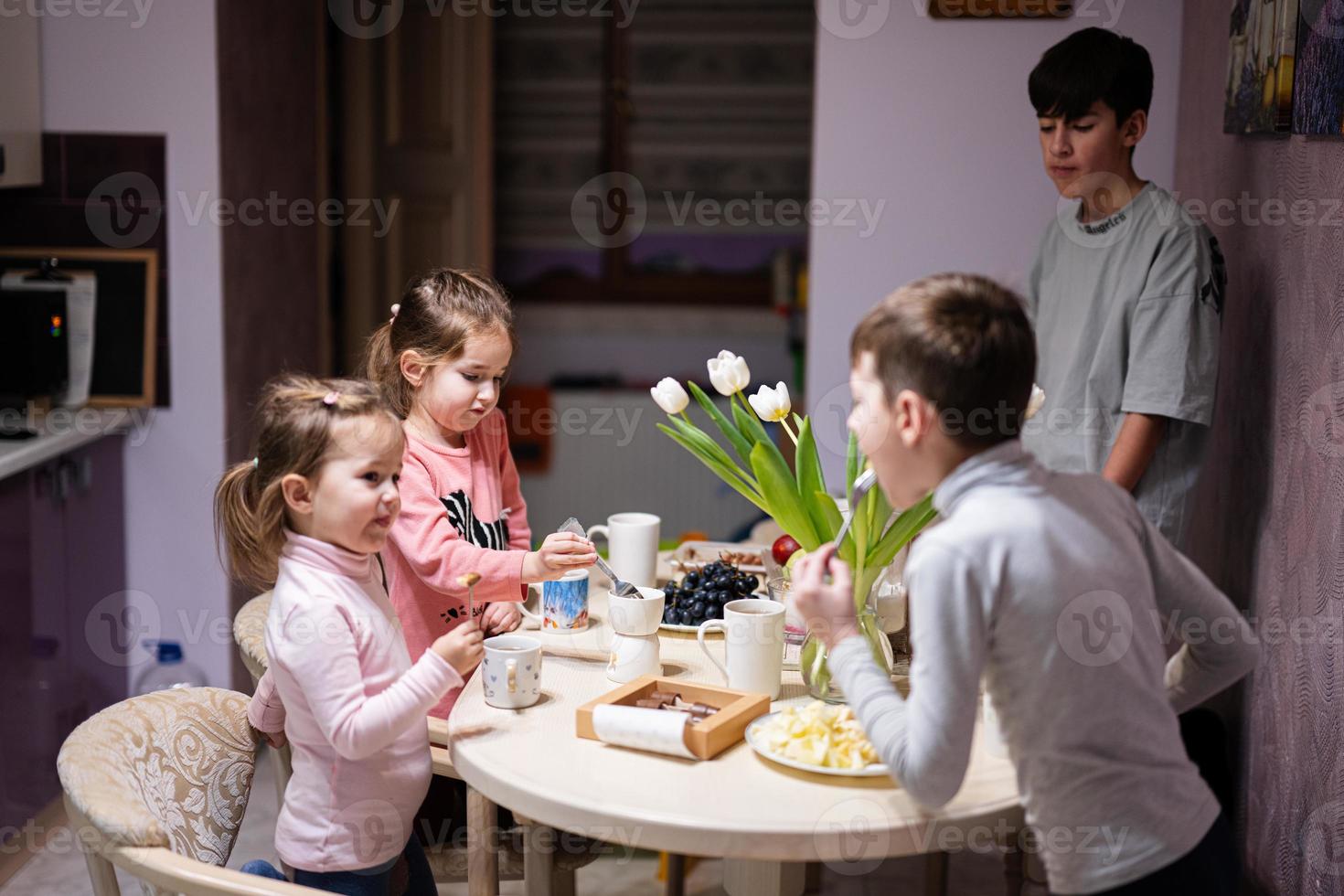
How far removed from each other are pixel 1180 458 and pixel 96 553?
2.41 meters

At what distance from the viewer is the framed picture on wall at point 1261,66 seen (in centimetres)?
226

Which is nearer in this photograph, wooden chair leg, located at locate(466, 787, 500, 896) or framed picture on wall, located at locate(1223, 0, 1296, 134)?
wooden chair leg, located at locate(466, 787, 500, 896)

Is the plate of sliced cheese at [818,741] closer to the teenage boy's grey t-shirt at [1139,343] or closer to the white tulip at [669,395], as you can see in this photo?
the white tulip at [669,395]

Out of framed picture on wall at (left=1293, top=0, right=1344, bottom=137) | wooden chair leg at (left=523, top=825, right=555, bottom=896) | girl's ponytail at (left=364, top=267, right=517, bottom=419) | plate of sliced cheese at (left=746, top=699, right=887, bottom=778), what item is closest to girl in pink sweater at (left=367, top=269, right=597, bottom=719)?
girl's ponytail at (left=364, top=267, right=517, bottom=419)

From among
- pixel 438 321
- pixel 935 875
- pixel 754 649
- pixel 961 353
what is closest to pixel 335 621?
pixel 754 649

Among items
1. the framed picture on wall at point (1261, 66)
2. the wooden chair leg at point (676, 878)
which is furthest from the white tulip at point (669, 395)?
the framed picture on wall at point (1261, 66)

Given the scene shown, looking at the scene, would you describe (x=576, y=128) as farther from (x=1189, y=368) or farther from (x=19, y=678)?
(x=1189, y=368)

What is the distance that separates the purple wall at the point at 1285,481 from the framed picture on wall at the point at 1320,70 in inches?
1.5

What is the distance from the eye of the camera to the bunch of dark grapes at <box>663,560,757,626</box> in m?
2.02

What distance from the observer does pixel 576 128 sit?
16.6 feet

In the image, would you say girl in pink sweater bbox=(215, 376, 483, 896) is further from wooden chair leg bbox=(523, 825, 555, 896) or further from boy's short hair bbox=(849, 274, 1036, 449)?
boy's short hair bbox=(849, 274, 1036, 449)

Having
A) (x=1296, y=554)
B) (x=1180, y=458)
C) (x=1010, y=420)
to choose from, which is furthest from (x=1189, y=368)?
(x=1010, y=420)

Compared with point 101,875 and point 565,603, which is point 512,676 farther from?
point 101,875

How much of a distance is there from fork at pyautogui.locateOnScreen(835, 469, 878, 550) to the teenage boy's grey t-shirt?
0.78 m
